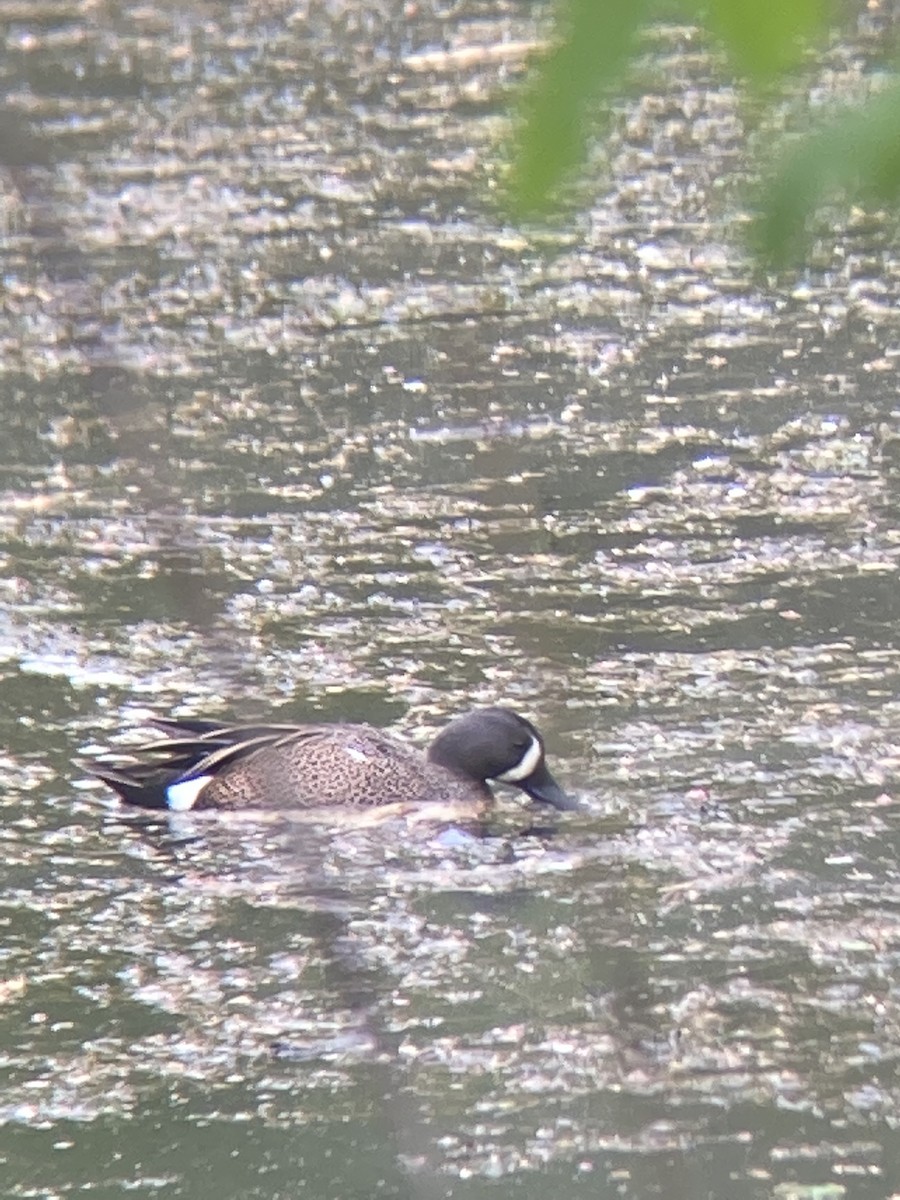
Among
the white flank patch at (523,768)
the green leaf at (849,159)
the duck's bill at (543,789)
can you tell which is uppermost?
the green leaf at (849,159)

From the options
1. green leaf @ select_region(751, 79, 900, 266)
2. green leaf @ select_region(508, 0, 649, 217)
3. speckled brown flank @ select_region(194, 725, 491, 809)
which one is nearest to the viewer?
green leaf @ select_region(508, 0, 649, 217)

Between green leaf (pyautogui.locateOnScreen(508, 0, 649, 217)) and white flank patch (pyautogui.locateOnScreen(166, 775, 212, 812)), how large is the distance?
575cm

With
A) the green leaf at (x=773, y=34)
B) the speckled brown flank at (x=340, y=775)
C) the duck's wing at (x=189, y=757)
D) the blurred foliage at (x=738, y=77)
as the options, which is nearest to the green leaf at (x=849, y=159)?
the blurred foliage at (x=738, y=77)

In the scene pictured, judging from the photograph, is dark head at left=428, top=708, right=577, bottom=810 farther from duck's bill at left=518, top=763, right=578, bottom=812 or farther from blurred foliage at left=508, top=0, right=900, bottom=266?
blurred foliage at left=508, top=0, right=900, bottom=266

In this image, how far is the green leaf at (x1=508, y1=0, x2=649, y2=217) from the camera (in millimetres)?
1529

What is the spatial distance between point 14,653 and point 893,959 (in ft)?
11.7

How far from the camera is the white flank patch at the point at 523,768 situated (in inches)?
283

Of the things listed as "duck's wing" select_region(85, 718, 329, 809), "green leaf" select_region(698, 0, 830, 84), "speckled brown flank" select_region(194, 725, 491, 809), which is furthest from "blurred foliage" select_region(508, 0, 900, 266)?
"duck's wing" select_region(85, 718, 329, 809)

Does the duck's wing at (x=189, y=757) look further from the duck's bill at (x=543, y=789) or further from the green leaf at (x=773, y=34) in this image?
the green leaf at (x=773, y=34)

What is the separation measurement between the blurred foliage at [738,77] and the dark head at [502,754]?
541 centimetres

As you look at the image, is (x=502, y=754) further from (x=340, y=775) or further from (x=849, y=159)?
(x=849, y=159)

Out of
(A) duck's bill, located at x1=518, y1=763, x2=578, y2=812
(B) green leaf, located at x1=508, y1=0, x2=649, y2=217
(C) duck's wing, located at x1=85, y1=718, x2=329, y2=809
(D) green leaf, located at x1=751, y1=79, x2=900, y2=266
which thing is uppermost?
(B) green leaf, located at x1=508, y1=0, x2=649, y2=217

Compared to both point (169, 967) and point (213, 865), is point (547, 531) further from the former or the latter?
point (169, 967)

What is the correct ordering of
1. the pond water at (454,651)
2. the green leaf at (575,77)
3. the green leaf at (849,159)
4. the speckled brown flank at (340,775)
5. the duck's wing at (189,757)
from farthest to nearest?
the duck's wing at (189,757) < the speckled brown flank at (340,775) < the pond water at (454,651) < the green leaf at (849,159) < the green leaf at (575,77)
